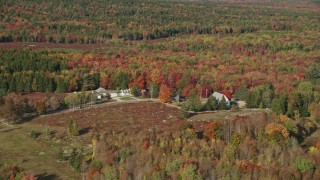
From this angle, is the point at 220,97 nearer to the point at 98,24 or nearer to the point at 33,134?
the point at 33,134

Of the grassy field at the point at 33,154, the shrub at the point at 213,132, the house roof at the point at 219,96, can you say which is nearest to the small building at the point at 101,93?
the grassy field at the point at 33,154

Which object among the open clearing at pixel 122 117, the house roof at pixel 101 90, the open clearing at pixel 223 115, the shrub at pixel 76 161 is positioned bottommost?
the open clearing at pixel 223 115

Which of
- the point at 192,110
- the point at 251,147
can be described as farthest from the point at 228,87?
the point at 251,147

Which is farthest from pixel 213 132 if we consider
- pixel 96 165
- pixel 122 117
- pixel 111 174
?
pixel 122 117

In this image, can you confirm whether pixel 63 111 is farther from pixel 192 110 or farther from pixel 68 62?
pixel 68 62

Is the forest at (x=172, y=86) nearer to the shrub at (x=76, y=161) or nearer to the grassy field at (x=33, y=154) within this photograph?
the shrub at (x=76, y=161)
